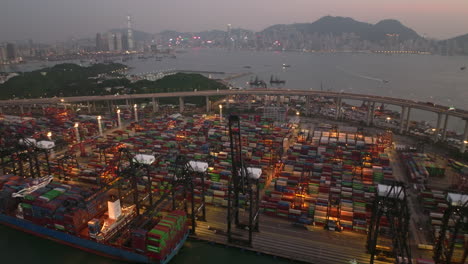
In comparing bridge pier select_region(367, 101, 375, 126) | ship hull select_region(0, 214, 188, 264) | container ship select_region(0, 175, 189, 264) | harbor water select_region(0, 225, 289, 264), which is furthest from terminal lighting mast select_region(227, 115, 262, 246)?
bridge pier select_region(367, 101, 375, 126)

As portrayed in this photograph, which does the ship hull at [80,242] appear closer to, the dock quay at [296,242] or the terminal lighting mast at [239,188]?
the dock quay at [296,242]

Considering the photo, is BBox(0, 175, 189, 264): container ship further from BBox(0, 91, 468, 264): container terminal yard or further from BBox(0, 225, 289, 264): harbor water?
BBox(0, 225, 289, 264): harbor water

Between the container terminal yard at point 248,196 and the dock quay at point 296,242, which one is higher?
the container terminal yard at point 248,196

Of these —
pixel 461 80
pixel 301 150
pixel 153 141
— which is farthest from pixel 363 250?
pixel 461 80

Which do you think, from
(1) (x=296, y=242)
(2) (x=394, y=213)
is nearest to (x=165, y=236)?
(1) (x=296, y=242)

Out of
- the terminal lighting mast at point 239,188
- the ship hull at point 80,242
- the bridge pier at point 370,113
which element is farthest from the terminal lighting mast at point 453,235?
the bridge pier at point 370,113

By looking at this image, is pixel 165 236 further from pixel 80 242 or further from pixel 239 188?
pixel 80 242

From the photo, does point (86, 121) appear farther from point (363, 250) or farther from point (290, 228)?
point (363, 250)
